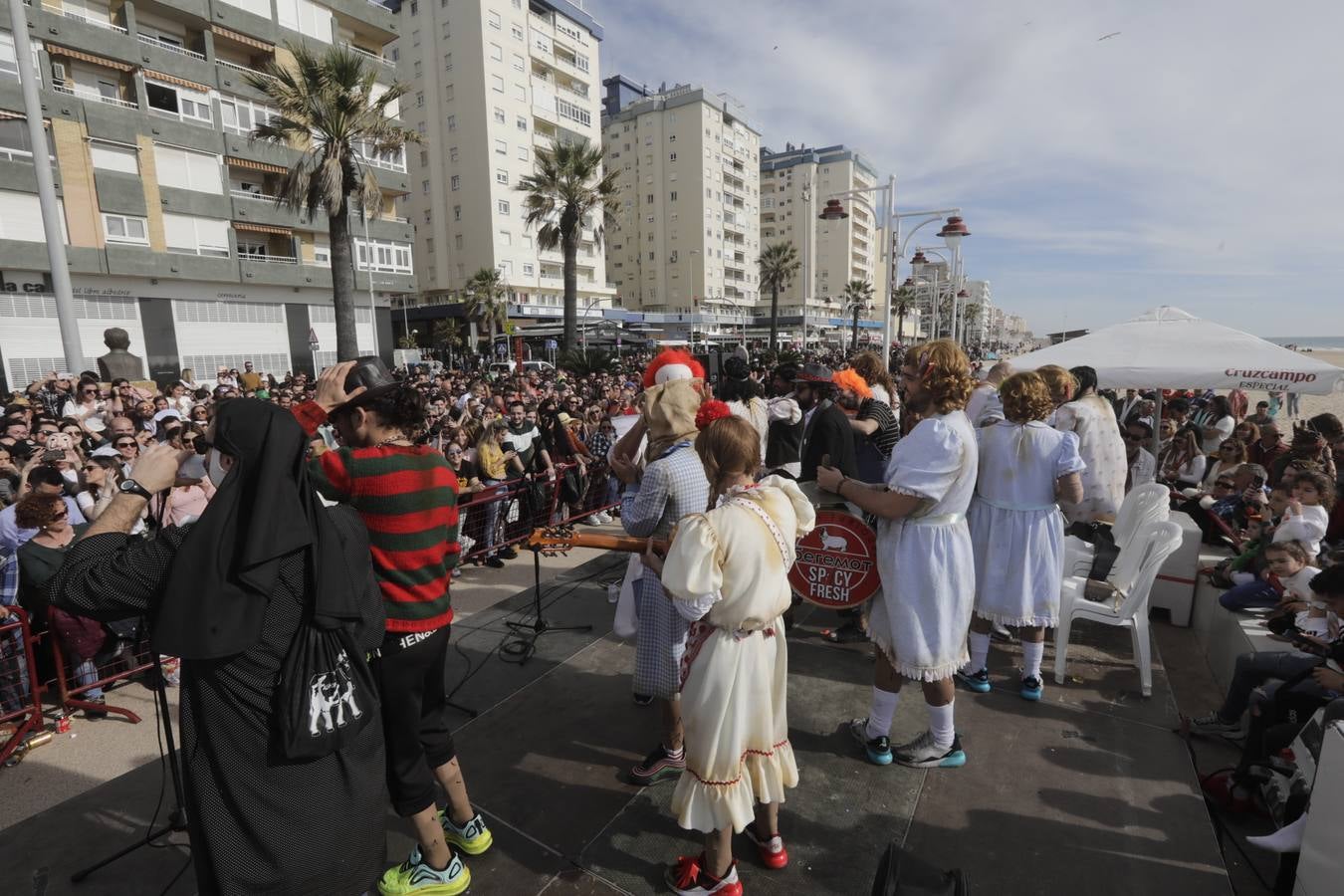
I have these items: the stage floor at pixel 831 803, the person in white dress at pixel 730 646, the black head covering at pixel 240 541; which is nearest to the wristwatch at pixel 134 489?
the black head covering at pixel 240 541

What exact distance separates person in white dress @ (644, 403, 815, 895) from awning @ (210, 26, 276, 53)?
109ft

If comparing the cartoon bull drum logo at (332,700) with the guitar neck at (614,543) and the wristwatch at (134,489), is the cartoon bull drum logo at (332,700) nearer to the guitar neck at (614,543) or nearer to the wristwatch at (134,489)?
the wristwatch at (134,489)

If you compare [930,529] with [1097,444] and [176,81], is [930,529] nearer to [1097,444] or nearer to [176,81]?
[1097,444]

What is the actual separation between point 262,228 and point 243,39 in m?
7.22

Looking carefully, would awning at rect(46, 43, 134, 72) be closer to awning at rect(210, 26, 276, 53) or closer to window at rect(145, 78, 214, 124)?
window at rect(145, 78, 214, 124)

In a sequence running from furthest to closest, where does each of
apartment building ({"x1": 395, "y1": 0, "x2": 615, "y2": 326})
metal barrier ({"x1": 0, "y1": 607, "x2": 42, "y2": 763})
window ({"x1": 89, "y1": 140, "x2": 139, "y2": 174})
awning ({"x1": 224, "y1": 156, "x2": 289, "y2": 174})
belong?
apartment building ({"x1": 395, "y1": 0, "x2": 615, "y2": 326})
awning ({"x1": 224, "y1": 156, "x2": 289, "y2": 174})
window ({"x1": 89, "y1": 140, "x2": 139, "y2": 174})
metal barrier ({"x1": 0, "y1": 607, "x2": 42, "y2": 763})

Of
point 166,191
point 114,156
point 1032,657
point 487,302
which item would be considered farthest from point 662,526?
point 487,302

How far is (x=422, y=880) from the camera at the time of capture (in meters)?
2.44

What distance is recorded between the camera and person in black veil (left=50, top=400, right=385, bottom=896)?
168 cm

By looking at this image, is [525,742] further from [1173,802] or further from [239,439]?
[1173,802]

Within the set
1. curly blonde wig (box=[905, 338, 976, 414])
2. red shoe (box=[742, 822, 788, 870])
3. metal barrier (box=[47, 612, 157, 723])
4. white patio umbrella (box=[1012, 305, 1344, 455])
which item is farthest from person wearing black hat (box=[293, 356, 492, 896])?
white patio umbrella (box=[1012, 305, 1344, 455])

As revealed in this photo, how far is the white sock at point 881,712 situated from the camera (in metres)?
3.21

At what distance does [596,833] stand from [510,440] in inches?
225

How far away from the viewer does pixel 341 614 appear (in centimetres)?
184
